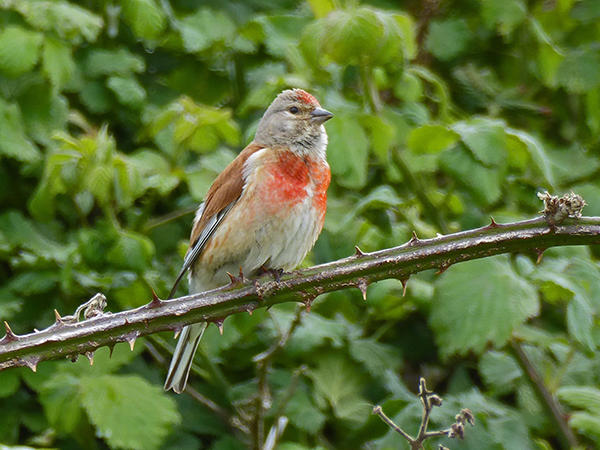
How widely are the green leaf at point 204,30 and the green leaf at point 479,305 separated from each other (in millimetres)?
1754

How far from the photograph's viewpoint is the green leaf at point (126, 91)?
4336 millimetres

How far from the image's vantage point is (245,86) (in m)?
4.93

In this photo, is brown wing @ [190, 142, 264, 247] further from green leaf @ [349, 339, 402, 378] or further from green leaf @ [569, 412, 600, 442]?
green leaf @ [569, 412, 600, 442]

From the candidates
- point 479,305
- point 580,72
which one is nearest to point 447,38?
point 580,72

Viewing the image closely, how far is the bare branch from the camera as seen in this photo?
7.50 feet

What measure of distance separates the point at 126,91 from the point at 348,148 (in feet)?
3.92

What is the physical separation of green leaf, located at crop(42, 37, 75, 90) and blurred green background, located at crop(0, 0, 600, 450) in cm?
1

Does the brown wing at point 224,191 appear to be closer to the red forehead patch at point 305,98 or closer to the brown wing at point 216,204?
the brown wing at point 216,204

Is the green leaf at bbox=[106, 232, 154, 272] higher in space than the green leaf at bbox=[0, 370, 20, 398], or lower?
higher

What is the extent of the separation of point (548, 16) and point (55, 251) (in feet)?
9.56

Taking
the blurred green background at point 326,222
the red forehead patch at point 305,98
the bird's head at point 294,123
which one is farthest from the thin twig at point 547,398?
the red forehead patch at point 305,98

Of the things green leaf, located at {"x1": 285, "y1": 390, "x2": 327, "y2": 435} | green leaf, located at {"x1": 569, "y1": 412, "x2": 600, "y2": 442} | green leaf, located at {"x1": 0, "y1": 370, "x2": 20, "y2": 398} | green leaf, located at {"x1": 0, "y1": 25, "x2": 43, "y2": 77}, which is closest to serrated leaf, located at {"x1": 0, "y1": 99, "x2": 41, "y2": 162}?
green leaf, located at {"x1": 0, "y1": 25, "x2": 43, "y2": 77}

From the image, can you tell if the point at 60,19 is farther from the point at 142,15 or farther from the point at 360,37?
the point at 360,37

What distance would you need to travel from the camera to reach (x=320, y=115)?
4.02 meters
